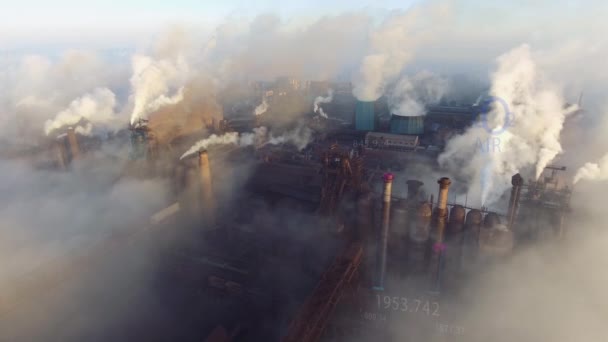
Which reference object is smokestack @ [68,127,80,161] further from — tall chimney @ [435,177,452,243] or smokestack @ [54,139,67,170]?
tall chimney @ [435,177,452,243]

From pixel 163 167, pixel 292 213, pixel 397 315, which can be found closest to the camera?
pixel 397 315

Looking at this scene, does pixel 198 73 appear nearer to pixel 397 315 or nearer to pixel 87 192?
pixel 87 192

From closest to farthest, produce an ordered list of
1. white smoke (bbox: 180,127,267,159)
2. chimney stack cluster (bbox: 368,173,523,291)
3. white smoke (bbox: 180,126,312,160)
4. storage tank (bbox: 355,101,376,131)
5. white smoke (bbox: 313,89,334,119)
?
chimney stack cluster (bbox: 368,173,523,291) → white smoke (bbox: 180,127,267,159) → white smoke (bbox: 180,126,312,160) → storage tank (bbox: 355,101,376,131) → white smoke (bbox: 313,89,334,119)

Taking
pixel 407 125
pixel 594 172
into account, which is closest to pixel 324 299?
pixel 594 172

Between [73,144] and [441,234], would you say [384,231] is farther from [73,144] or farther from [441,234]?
[73,144]

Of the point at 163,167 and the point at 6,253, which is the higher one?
the point at 163,167

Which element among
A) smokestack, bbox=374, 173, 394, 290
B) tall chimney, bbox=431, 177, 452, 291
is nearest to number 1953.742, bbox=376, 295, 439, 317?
smokestack, bbox=374, 173, 394, 290

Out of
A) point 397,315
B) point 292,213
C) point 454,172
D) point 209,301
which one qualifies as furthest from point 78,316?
point 454,172
